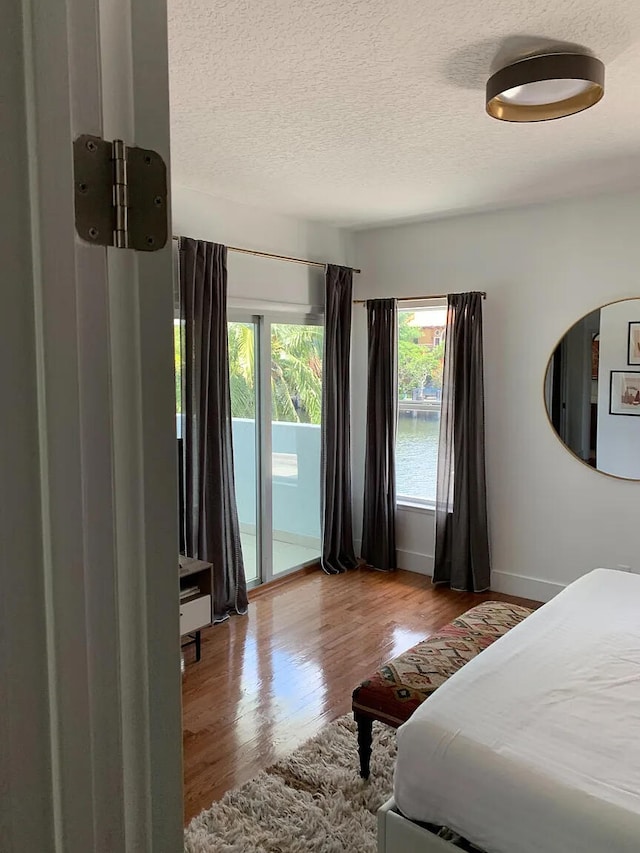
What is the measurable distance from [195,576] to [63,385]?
3.10 m

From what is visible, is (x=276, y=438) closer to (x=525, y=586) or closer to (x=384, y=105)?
(x=525, y=586)

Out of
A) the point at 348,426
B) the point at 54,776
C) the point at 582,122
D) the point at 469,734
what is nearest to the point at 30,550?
the point at 54,776

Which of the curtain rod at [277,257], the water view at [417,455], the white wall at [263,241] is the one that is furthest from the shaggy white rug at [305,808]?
the curtain rod at [277,257]

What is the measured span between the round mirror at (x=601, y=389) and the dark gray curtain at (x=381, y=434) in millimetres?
1163

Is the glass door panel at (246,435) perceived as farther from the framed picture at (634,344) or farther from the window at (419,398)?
the framed picture at (634,344)

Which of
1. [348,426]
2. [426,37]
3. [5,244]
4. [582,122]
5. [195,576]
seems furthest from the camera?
[348,426]

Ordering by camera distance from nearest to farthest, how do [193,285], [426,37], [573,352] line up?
[426,37], [193,285], [573,352]

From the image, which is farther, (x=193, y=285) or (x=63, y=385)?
(x=193, y=285)

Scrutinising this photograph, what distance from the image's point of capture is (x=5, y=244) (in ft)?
1.78

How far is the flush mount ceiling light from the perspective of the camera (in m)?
2.25

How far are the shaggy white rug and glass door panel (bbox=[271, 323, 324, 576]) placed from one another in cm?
226

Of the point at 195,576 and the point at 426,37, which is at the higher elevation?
the point at 426,37

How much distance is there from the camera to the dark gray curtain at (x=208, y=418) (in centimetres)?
383

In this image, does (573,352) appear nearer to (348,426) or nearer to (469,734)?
(348,426)
